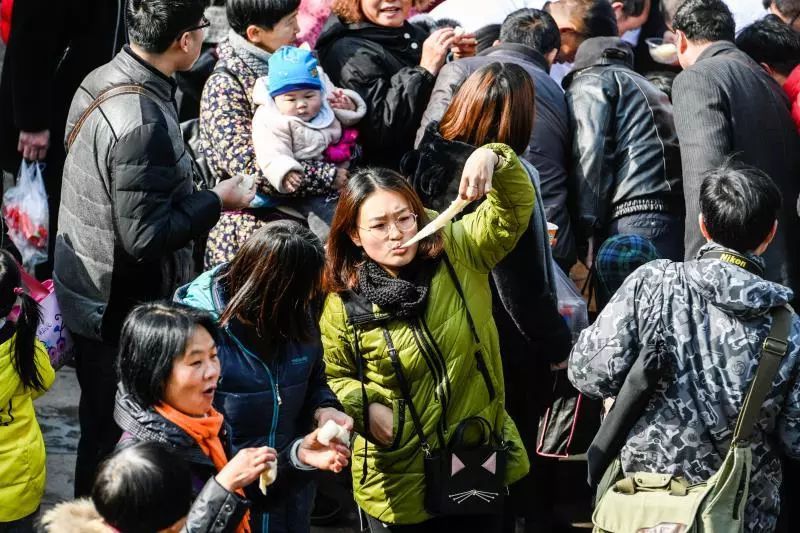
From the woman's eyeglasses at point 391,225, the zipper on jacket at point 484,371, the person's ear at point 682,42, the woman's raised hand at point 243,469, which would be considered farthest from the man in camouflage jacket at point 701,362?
the person's ear at point 682,42

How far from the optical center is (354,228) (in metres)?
4.32

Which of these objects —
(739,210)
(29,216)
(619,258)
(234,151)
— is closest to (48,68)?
(29,216)

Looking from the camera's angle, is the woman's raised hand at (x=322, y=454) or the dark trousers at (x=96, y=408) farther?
the dark trousers at (x=96, y=408)

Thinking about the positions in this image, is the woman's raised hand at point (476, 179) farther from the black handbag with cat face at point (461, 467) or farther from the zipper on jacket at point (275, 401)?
the zipper on jacket at point (275, 401)

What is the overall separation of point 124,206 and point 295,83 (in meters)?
0.98

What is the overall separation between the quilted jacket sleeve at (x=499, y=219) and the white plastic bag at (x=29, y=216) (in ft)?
6.25

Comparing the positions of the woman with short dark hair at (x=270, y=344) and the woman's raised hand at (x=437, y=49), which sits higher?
the woman's raised hand at (x=437, y=49)

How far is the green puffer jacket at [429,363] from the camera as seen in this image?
4.23 m

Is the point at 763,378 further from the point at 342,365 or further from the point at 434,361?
the point at 342,365

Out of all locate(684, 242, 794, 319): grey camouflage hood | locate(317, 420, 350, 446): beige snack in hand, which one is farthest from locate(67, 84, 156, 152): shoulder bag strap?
locate(684, 242, 794, 319): grey camouflage hood

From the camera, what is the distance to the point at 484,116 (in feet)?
15.3

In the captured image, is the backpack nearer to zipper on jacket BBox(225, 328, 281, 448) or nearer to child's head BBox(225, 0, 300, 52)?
zipper on jacket BBox(225, 328, 281, 448)

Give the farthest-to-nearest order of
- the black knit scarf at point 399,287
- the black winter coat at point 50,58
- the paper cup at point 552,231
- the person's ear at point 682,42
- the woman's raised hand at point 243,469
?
the person's ear at point 682,42, the black winter coat at point 50,58, the paper cup at point 552,231, the black knit scarf at point 399,287, the woman's raised hand at point 243,469

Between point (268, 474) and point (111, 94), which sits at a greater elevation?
point (111, 94)
